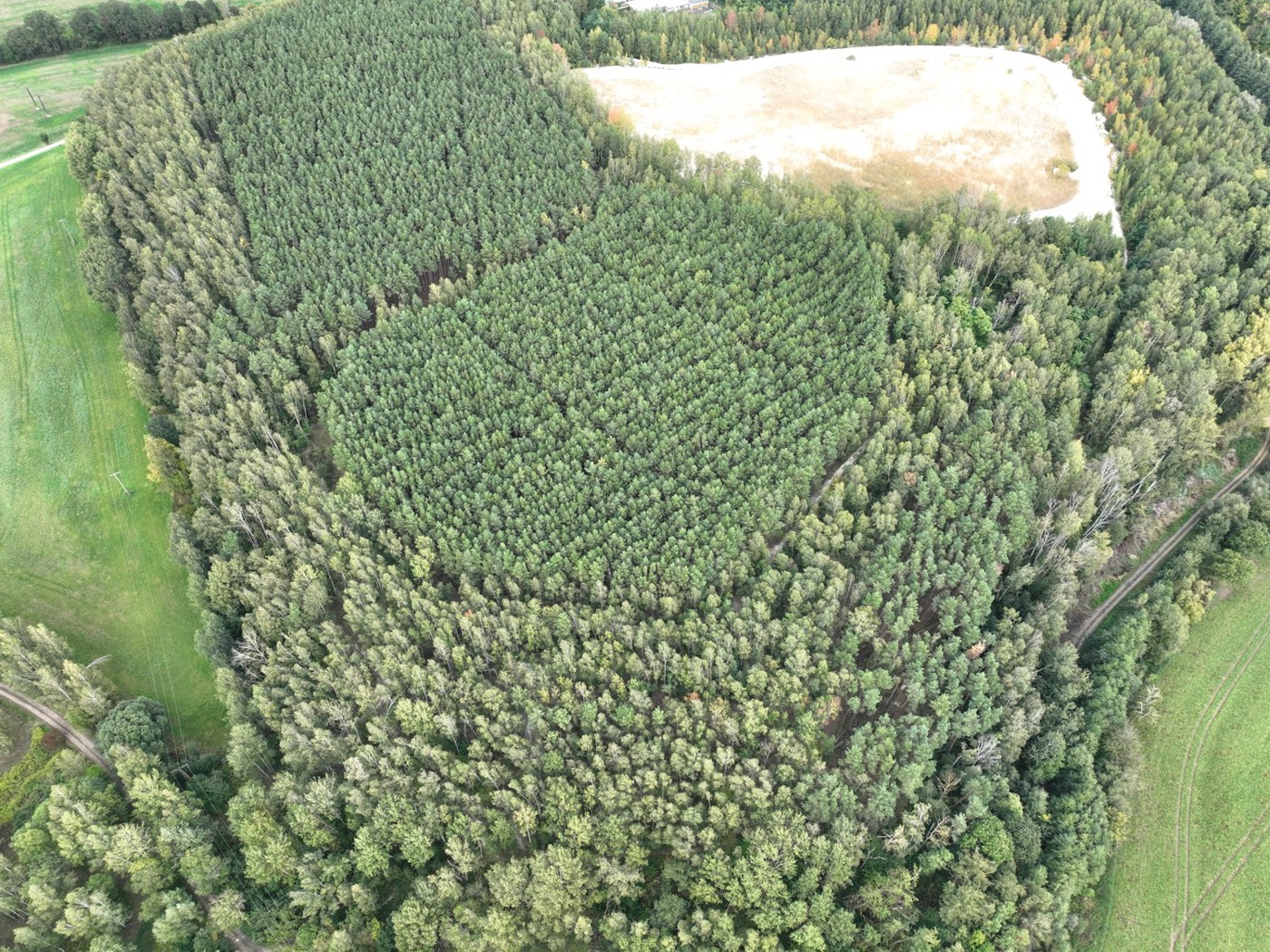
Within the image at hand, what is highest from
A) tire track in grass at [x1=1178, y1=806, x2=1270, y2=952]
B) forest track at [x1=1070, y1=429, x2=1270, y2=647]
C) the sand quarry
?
the sand quarry

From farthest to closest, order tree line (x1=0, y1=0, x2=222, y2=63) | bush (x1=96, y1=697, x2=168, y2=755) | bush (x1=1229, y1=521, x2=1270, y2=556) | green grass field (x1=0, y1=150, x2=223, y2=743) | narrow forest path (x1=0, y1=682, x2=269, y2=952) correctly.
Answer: tree line (x1=0, y1=0, x2=222, y2=63)
bush (x1=1229, y1=521, x2=1270, y2=556)
green grass field (x1=0, y1=150, x2=223, y2=743)
narrow forest path (x1=0, y1=682, x2=269, y2=952)
bush (x1=96, y1=697, x2=168, y2=755)

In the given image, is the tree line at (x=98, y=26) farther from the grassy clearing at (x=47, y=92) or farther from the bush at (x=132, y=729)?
the bush at (x=132, y=729)

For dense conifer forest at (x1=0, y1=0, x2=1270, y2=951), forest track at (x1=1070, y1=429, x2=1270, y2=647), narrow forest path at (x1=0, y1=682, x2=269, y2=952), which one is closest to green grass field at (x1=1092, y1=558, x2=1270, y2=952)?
dense conifer forest at (x1=0, y1=0, x2=1270, y2=951)

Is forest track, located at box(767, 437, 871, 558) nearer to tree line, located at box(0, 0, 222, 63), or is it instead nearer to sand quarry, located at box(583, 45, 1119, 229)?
sand quarry, located at box(583, 45, 1119, 229)

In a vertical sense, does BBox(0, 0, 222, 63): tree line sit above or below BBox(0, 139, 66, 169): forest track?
above

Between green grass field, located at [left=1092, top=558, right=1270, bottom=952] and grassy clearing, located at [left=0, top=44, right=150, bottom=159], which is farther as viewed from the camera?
grassy clearing, located at [left=0, top=44, right=150, bottom=159]

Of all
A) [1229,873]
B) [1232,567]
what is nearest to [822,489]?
[1232,567]

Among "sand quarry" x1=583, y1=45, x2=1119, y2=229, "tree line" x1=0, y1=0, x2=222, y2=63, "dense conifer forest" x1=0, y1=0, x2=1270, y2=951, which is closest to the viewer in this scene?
"dense conifer forest" x1=0, y1=0, x2=1270, y2=951

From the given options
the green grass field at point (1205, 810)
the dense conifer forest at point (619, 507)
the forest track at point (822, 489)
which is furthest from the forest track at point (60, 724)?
the green grass field at point (1205, 810)
